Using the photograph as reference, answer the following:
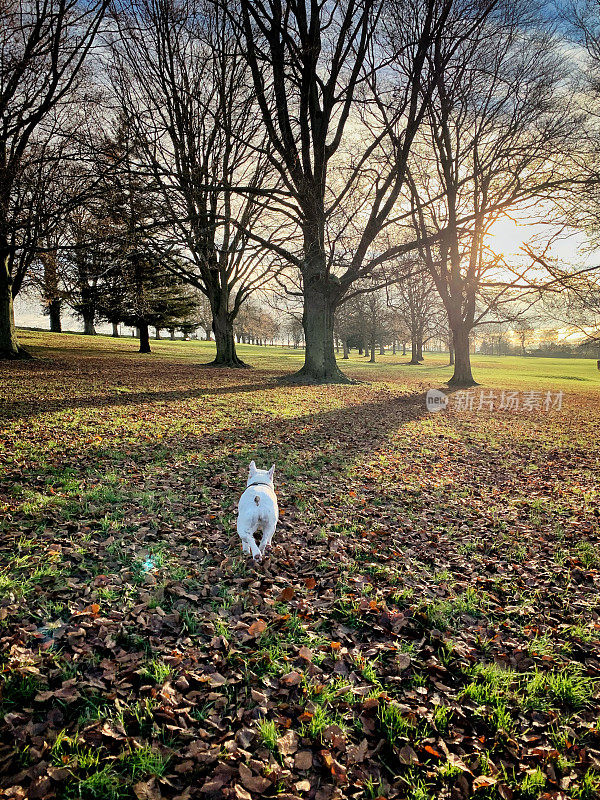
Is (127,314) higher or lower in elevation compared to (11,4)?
lower

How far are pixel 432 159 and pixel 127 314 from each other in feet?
100.0

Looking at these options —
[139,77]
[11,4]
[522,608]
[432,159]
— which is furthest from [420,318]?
[522,608]

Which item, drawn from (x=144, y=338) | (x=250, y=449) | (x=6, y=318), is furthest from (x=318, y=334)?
(x=144, y=338)

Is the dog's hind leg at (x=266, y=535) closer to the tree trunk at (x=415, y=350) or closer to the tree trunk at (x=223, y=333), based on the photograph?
the tree trunk at (x=223, y=333)

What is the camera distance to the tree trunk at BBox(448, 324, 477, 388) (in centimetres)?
2191

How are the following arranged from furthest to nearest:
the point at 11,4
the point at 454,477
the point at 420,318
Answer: the point at 420,318 < the point at 11,4 < the point at 454,477

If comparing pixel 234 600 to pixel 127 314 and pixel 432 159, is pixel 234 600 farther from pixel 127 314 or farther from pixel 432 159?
pixel 127 314

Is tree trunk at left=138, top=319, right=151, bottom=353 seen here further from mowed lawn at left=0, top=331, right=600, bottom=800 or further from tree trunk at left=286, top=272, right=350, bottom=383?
mowed lawn at left=0, top=331, right=600, bottom=800

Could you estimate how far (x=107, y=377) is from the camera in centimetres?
1680

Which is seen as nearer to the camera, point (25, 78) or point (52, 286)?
point (25, 78)

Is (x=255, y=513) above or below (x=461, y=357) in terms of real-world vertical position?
below

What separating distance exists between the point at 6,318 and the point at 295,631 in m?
21.4

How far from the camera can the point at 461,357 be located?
22.7 m

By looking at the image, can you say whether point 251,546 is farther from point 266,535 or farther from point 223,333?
point 223,333
